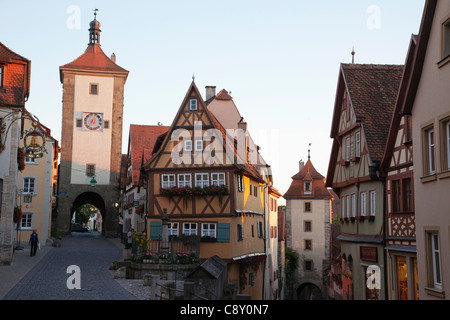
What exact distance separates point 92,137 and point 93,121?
159 cm

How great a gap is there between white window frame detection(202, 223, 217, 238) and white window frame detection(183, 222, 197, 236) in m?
0.46

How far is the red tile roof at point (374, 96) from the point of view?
21.0 meters

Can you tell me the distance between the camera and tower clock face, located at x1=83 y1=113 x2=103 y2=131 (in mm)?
56062

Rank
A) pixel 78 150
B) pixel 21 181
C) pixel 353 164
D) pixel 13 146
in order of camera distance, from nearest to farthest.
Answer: pixel 353 164 → pixel 13 146 → pixel 21 181 → pixel 78 150

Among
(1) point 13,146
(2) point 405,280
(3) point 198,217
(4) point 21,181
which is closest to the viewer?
(2) point 405,280

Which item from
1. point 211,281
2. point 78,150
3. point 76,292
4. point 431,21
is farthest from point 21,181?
point 431,21

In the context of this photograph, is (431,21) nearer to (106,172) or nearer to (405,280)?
(405,280)

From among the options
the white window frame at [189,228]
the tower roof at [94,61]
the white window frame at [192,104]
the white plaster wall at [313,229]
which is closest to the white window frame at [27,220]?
the white window frame at [189,228]

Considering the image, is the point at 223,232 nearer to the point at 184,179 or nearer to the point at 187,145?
the point at 184,179

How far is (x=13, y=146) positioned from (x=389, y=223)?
641 inches

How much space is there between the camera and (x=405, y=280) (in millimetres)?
18812

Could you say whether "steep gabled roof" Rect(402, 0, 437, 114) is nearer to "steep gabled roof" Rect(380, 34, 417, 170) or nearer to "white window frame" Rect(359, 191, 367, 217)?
"steep gabled roof" Rect(380, 34, 417, 170)

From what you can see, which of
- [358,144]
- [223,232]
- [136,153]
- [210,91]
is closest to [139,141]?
[136,153]

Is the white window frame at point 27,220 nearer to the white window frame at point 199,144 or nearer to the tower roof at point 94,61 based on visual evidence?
the white window frame at point 199,144
